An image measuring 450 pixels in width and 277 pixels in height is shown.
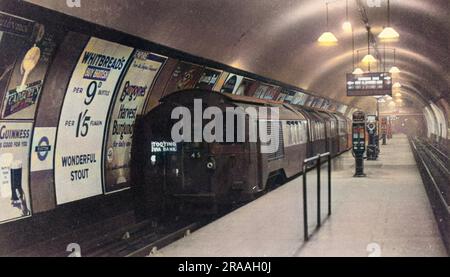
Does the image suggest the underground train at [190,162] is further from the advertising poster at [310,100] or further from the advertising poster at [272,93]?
the advertising poster at [310,100]

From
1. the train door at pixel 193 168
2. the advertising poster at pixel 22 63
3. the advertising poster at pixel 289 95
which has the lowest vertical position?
the train door at pixel 193 168

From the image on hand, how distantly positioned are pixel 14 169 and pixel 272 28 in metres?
8.18

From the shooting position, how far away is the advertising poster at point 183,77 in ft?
41.3

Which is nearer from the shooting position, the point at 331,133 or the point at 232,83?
the point at 232,83

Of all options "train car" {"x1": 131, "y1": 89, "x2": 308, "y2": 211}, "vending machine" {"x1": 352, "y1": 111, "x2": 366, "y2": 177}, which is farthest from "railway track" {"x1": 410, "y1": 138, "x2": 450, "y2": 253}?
"train car" {"x1": 131, "y1": 89, "x2": 308, "y2": 211}

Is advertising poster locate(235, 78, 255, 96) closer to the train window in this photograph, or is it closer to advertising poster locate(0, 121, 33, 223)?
the train window

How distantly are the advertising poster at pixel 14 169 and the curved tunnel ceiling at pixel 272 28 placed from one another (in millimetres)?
1975

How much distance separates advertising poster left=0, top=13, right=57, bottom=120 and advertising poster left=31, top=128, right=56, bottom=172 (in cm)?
37

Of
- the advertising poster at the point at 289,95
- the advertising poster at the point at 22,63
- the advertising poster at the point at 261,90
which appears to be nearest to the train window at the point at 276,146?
the advertising poster at the point at 22,63

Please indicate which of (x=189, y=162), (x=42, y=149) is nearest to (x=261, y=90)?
(x=189, y=162)

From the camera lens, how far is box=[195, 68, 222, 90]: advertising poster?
14.2 m

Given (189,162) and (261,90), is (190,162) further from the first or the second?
(261,90)

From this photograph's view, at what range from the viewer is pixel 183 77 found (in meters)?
13.1

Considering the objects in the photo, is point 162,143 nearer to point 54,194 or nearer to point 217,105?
point 217,105
